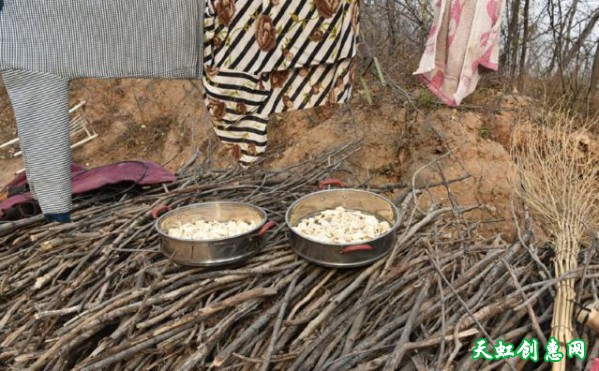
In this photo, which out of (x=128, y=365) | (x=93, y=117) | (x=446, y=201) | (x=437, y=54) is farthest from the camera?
(x=93, y=117)

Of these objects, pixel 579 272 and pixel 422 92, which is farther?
pixel 422 92

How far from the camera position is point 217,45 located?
1.58 meters

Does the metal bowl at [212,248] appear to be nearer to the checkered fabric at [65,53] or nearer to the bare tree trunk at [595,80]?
the checkered fabric at [65,53]

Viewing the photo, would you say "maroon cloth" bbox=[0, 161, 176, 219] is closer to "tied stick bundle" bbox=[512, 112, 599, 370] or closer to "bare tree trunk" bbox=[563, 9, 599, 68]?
"tied stick bundle" bbox=[512, 112, 599, 370]

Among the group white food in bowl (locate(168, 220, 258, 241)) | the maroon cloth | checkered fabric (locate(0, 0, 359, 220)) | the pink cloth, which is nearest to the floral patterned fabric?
checkered fabric (locate(0, 0, 359, 220))

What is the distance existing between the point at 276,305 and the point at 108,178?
4.48ft

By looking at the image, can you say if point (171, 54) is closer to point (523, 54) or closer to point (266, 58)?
point (266, 58)

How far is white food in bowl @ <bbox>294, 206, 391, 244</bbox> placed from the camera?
63.3 inches

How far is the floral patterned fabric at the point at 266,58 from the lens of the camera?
154cm

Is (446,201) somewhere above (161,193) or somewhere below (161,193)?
below

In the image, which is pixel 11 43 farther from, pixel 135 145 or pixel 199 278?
pixel 135 145

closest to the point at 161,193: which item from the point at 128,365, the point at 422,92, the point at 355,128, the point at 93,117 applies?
the point at 128,365

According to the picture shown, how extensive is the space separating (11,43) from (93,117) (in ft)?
18.3

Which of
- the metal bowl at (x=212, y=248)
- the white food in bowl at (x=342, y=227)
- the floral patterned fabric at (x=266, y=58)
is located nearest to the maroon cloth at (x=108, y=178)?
the metal bowl at (x=212, y=248)
